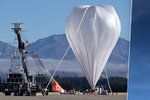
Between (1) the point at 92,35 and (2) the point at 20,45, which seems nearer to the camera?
(1) the point at 92,35

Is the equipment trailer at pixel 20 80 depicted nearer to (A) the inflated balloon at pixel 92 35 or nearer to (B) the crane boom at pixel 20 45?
(B) the crane boom at pixel 20 45

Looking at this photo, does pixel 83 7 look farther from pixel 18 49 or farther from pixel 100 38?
pixel 18 49

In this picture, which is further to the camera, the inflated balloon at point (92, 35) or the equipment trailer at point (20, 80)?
the equipment trailer at point (20, 80)

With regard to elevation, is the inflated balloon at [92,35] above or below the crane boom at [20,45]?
below

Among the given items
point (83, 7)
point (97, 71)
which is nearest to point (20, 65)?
point (83, 7)

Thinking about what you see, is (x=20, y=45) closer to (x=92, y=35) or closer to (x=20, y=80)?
(x=20, y=80)

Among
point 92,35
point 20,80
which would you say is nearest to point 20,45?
Answer: point 20,80

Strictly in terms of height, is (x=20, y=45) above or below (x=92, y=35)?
above

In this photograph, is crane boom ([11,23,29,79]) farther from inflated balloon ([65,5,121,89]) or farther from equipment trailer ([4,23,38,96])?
inflated balloon ([65,5,121,89])

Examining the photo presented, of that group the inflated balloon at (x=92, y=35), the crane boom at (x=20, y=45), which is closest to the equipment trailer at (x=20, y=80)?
the crane boom at (x=20, y=45)
